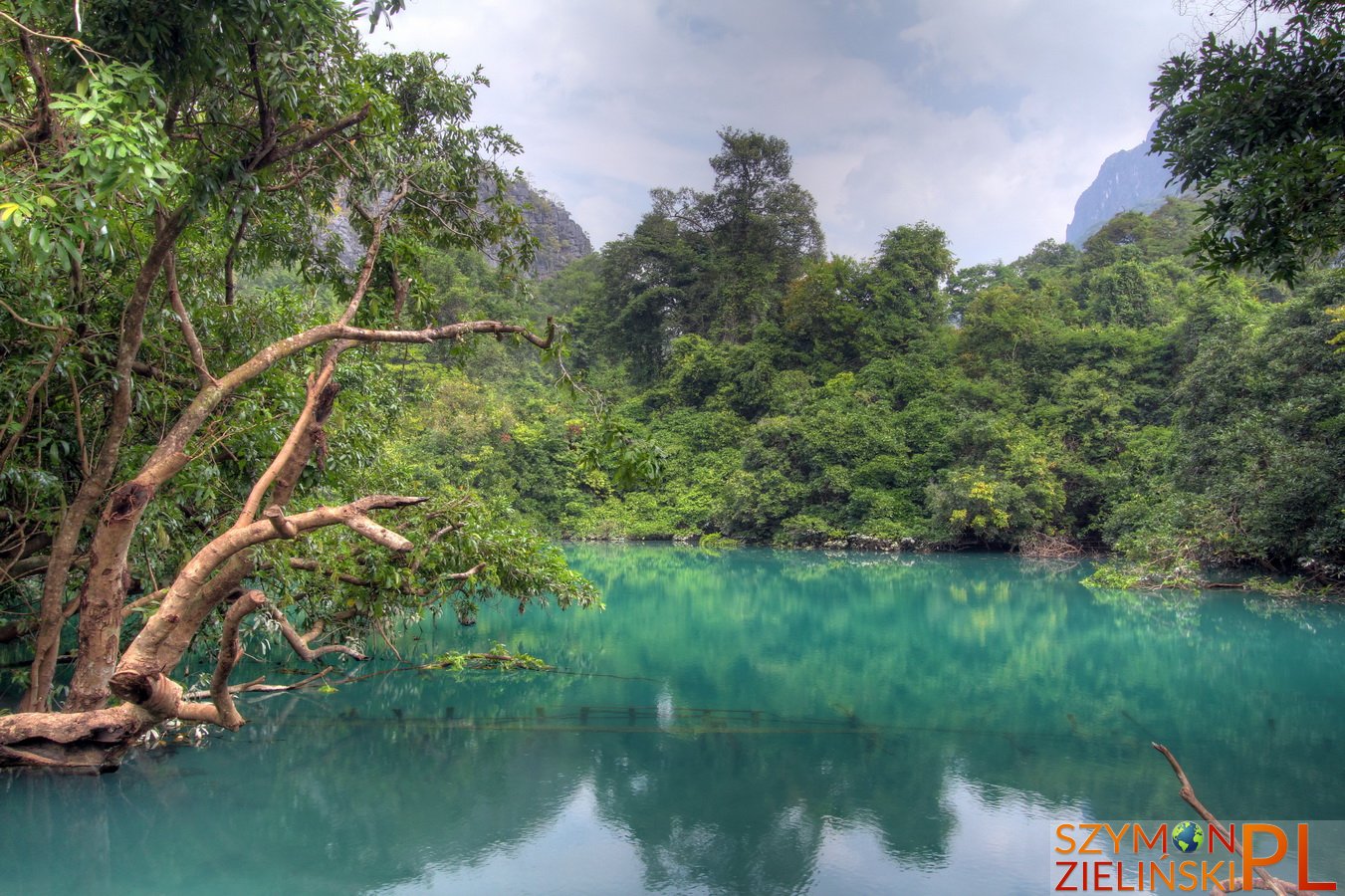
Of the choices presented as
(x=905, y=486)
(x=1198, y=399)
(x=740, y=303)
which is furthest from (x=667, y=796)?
(x=740, y=303)

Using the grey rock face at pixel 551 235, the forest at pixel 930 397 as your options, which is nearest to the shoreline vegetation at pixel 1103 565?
the forest at pixel 930 397

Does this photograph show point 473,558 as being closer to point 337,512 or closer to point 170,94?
point 337,512

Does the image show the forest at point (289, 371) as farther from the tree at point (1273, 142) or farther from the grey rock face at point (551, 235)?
the grey rock face at point (551, 235)

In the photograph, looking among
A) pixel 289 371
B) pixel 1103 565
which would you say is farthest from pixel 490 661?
pixel 1103 565

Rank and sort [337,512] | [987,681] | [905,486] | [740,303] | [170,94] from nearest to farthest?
[337,512], [170,94], [987,681], [905,486], [740,303]

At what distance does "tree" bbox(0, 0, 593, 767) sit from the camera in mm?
3348

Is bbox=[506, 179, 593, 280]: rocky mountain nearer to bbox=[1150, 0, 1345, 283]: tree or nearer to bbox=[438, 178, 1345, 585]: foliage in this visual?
bbox=[438, 178, 1345, 585]: foliage

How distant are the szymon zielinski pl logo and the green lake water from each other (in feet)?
0.51

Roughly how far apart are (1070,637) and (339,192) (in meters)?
10.6

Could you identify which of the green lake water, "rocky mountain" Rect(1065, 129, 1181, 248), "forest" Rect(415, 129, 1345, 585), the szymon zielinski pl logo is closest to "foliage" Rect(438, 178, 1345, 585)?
"forest" Rect(415, 129, 1345, 585)

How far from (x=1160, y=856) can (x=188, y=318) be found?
6479 mm

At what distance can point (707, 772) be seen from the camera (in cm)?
636

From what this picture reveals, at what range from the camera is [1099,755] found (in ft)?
22.3

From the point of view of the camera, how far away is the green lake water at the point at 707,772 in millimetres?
4930
